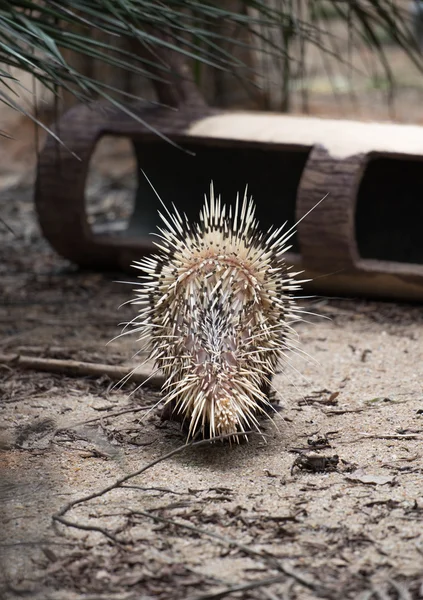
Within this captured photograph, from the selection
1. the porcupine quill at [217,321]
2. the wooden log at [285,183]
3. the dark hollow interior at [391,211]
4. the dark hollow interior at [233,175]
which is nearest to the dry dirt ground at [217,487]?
the porcupine quill at [217,321]

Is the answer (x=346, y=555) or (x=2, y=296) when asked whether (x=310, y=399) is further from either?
(x=2, y=296)

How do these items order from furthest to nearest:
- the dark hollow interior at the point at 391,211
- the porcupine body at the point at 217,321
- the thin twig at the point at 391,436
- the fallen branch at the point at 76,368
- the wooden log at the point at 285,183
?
the dark hollow interior at the point at 391,211
the wooden log at the point at 285,183
the fallen branch at the point at 76,368
the thin twig at the point at 391,436
the porcupine body at the point at 217,321

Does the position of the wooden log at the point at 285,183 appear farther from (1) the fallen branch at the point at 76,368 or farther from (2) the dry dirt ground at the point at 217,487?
(1) the fallen branch at the point at 76,368

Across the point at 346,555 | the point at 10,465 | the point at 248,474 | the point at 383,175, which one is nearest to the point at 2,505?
the point at 10,465

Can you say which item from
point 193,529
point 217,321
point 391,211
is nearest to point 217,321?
point 217,321

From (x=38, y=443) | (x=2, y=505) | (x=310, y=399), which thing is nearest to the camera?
(x=2, y=505)
